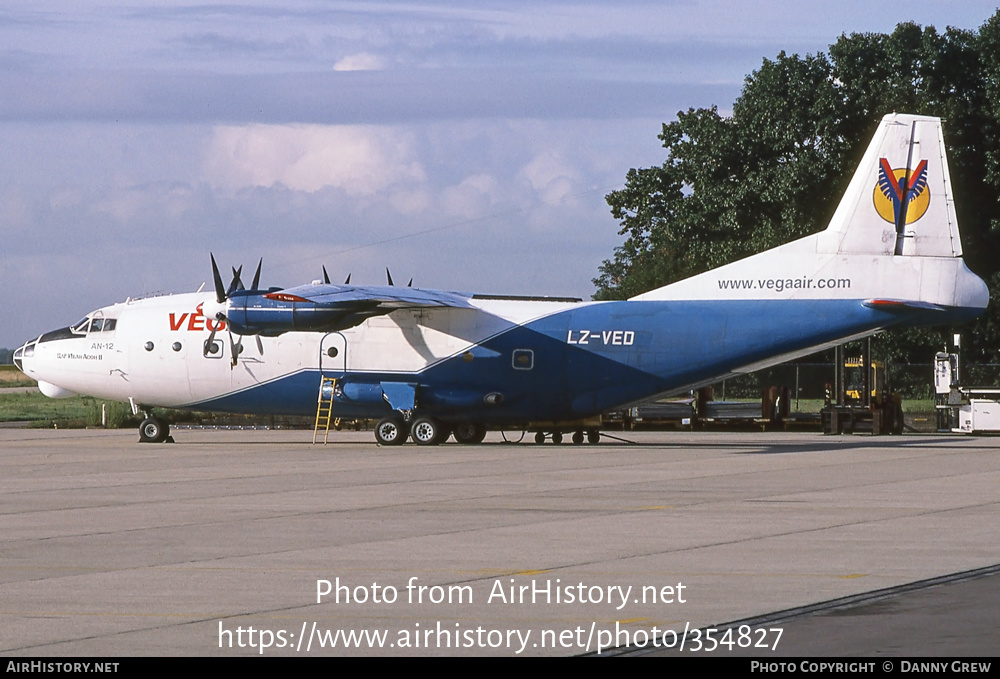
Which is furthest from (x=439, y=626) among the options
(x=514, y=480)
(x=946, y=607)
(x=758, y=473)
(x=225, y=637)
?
(x=758, y=473)

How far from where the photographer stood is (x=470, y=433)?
37.5 meters

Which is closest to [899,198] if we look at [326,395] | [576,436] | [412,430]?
[576,436]

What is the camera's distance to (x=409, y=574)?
520 inches

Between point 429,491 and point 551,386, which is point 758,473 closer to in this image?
point 429,491

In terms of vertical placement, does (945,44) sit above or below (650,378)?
above

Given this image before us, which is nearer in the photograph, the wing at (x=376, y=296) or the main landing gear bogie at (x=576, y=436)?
the wing at (x=376, y=296)

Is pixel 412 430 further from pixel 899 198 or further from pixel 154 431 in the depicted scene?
pixel 899 198

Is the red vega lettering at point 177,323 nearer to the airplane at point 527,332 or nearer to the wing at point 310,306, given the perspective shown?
the airplane at point 527,332

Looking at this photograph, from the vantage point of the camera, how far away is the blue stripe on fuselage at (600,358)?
3250 centimetres

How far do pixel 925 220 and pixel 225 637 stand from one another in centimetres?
2602

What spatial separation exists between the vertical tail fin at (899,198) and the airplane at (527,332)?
34mm

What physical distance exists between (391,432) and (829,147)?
3286 centimetres

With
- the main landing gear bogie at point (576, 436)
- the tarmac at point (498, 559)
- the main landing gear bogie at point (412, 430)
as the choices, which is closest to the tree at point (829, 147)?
the main landing gear bogie at point (576, 436)

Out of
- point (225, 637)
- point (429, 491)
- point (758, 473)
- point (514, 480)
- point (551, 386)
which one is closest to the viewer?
point (225, 637)
